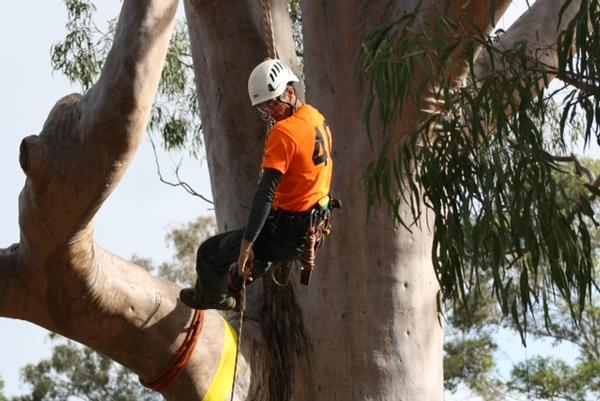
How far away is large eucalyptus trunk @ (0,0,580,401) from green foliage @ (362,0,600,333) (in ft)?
1.25

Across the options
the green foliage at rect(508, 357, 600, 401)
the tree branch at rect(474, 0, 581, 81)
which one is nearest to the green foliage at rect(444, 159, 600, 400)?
the green foliage at rect(508, 357, 600, 401)

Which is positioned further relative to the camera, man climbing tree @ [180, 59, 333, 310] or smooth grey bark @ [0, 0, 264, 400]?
smooth grey bark @ [0, 0, 264, 400]

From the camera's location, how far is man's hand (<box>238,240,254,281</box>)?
4.71 meters

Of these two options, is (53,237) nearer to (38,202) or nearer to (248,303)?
(38,202)

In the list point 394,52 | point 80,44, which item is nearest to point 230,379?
point 394,52

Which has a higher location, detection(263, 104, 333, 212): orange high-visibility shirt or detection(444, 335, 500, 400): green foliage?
detection(444, 335, 500, 400): green foliage

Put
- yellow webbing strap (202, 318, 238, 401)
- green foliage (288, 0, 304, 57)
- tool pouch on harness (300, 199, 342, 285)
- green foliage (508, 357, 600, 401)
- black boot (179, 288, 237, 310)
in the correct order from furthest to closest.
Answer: green foliage (508, 357, 600, 401), green foliage (288, 0, 304, 57), yellow webbing strap (202, 318, 238, 401), black boot (179, 288, 237, 310), tool pouch on harness (300, 199, 342, 285)

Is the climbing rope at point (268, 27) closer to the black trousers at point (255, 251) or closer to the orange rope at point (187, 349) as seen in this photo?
the orange rope at point (187, 349)

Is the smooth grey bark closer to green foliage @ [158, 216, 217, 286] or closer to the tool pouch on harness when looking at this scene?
the tool pouch on harness

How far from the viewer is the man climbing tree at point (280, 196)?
4586mm

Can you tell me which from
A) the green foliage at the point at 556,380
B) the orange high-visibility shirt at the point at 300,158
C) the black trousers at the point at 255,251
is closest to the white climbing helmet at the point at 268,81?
the orange high-visibility shirt at the point at 300,158

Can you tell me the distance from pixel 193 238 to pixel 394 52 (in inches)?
493

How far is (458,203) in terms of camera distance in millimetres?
5730

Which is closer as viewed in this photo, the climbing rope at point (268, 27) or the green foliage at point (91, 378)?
the climbing rope at point (268, 27)
